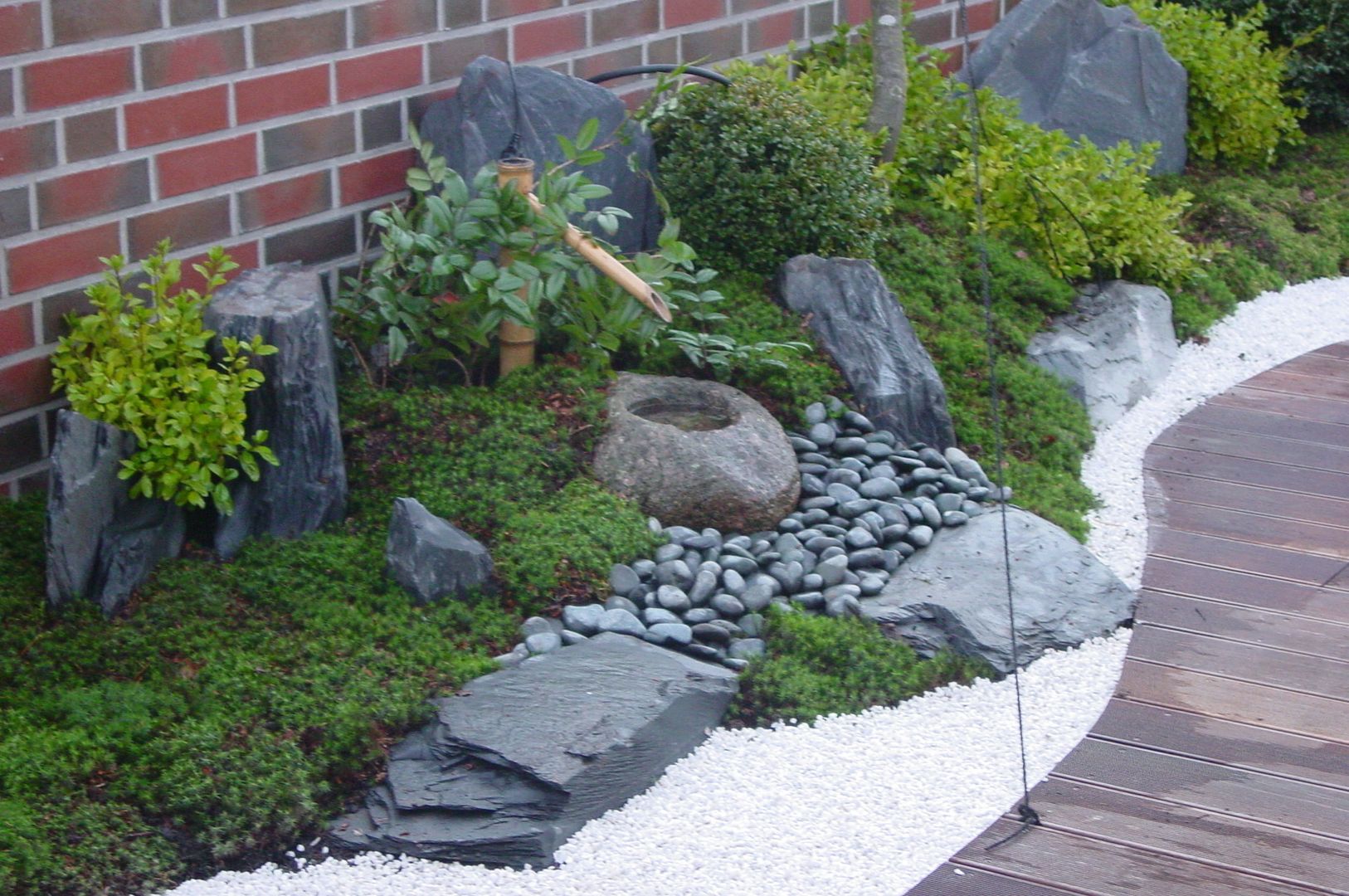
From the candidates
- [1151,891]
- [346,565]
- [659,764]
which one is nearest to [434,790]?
[659,764]

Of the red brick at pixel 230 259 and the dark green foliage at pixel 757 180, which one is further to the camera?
the dark green foliage at pixel 757 180

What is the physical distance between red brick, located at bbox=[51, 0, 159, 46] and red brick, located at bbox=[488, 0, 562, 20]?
112 centimetres

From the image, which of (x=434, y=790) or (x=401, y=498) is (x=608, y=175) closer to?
(x=401, y=498)

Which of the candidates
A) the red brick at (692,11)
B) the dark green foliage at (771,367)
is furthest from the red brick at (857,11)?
the dark green foliage at (771,367)

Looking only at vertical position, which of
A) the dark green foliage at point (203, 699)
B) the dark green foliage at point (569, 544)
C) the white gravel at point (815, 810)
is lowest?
the white gravel at point (815, 810)

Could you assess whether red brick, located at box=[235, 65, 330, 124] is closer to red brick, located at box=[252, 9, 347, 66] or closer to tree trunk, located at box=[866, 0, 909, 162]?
red brick, located at box=[252, 9, 347, 66]

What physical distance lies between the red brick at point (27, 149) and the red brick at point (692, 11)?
2408mm

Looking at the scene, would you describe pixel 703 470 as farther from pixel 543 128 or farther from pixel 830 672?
pixel 543 128

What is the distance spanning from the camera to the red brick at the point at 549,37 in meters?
4.95

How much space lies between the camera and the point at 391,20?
4.52 metres

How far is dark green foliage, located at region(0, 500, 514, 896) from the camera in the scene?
9.21ft

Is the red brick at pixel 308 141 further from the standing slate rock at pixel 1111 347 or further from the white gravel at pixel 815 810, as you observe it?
the standing slate rock at pixel 1111 347

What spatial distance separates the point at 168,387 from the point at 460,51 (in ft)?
5.66

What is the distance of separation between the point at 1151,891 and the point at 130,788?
189 centimetres
